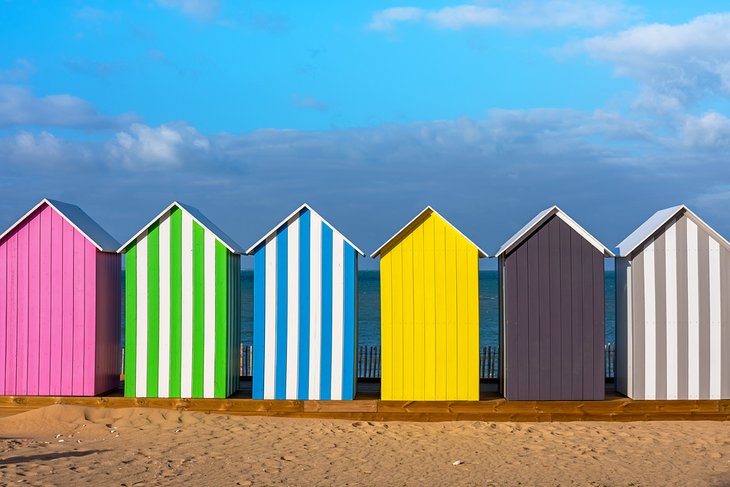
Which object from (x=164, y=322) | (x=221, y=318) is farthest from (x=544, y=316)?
(x=164, y=322)

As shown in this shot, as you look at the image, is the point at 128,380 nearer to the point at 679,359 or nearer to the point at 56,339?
the point at 56,339

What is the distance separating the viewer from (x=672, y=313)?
13.8m

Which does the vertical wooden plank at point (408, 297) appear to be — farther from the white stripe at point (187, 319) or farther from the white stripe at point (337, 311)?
the white stripe at point (187, 319)

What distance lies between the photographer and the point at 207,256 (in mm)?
13633

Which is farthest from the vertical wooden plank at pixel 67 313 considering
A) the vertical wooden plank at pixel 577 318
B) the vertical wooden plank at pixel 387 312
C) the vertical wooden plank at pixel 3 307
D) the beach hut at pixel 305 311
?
the vertical wooden plank at pixel 577 318

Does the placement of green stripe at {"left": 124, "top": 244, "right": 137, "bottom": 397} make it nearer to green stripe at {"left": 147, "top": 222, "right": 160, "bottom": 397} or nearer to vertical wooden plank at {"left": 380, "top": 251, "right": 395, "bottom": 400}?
green stripe at {"left": 147, "top": 222, "right": 160, "bottom": 397}

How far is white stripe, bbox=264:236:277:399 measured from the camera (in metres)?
13.5

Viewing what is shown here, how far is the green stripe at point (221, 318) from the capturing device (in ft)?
44.6

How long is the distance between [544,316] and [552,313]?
0.14 m

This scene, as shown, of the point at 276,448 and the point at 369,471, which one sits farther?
the point at 276,448

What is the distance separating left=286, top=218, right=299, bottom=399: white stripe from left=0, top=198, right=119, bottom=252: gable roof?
2.92 metres

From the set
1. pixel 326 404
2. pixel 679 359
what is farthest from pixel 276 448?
pixel 679 359

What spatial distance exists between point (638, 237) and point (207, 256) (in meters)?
6.80

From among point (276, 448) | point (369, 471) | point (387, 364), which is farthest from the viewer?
point (387, 364)
